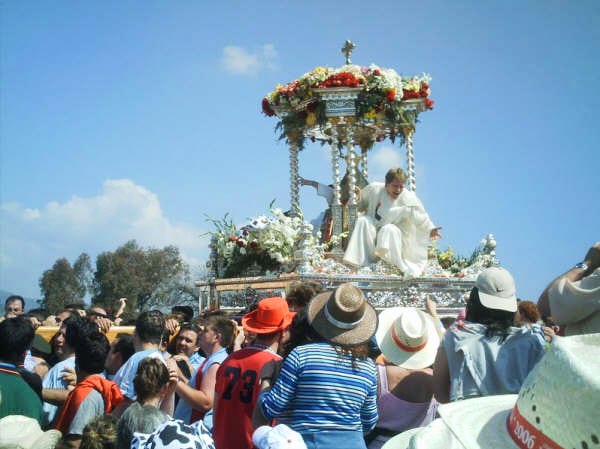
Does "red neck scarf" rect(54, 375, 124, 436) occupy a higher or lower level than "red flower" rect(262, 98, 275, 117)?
lower

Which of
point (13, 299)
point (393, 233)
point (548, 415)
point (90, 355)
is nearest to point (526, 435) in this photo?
point (548, 415)

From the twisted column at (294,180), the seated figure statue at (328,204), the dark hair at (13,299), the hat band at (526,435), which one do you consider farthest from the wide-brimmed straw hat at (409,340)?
the twisted column at (294,180)

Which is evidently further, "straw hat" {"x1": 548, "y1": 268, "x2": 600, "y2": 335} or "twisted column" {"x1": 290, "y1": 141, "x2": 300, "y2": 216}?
"twisted column" {"x1": 290, "y1": 141, "x2": 300, "y2": 216}

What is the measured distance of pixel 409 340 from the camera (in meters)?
4.17

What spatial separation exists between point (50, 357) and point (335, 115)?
26.0 ft

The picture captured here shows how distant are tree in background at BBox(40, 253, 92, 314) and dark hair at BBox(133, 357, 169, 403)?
46.5 metres

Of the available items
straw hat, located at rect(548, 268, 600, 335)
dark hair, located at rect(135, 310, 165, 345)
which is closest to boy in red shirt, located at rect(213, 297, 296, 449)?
dark hair, located at rect(135, 310, 165, 345)

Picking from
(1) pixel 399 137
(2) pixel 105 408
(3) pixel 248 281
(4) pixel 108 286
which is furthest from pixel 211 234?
(4) pixel 108 286

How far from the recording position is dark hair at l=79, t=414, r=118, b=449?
3.42 metres

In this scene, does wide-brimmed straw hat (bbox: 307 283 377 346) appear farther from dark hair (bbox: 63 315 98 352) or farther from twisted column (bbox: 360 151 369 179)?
twisted column (bbox: 360 151 369 179)

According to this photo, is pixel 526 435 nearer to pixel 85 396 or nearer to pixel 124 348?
pixel 85 396

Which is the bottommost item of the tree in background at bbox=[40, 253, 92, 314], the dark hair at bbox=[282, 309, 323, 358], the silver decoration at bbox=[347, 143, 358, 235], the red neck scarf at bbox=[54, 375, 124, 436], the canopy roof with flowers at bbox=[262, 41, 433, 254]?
the tree in background at bbox=[40, 253, 92, 314]

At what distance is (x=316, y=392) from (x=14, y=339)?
2470mm

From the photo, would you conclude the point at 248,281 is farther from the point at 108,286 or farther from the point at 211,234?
the point at 108,286
